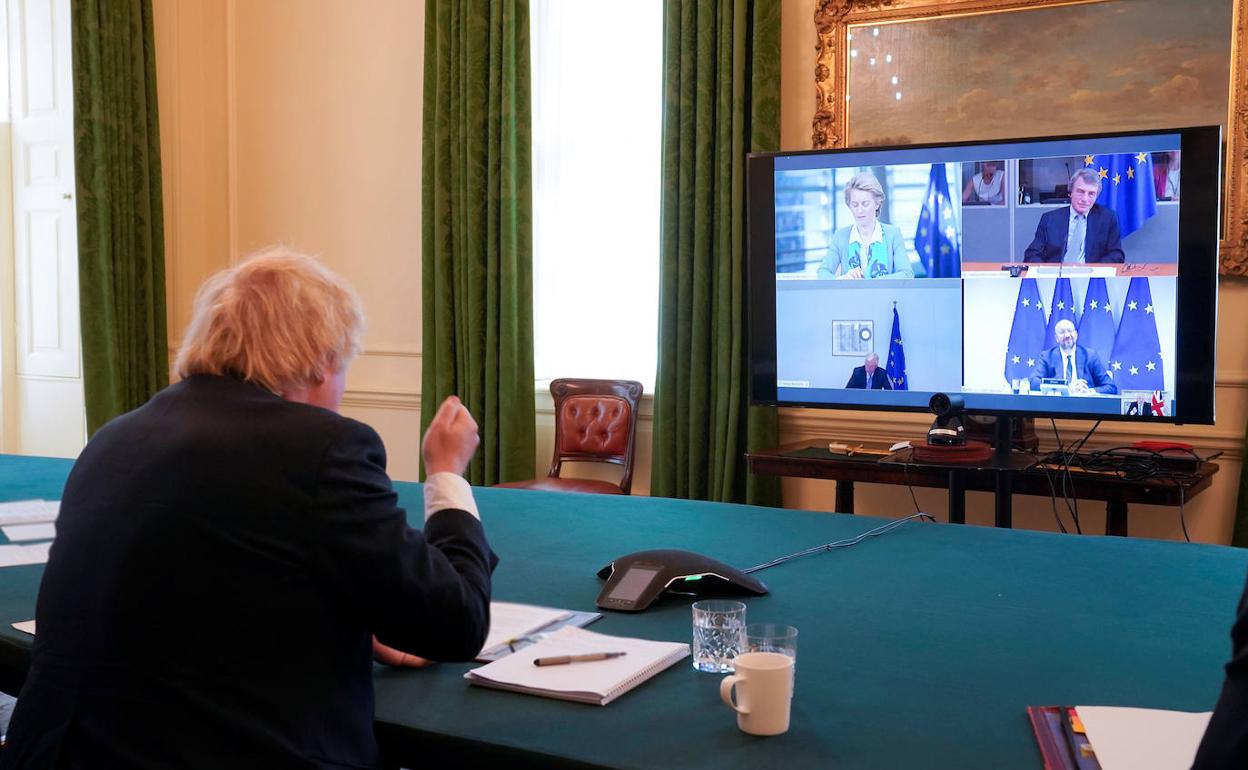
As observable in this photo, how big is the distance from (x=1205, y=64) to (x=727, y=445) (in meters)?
2.13

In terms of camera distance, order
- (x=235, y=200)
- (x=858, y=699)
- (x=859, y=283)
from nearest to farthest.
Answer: (x=858, y=699) → (x=859, y=283) → (x=235, y=200)

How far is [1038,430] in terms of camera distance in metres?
4.09

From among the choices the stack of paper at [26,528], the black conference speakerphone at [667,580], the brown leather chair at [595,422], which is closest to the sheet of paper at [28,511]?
the stack of paper at [26,528]

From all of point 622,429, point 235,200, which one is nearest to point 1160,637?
point 622,429

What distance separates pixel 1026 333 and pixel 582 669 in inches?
84.9

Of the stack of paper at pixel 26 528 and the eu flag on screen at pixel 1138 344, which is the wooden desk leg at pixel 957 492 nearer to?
the eu flag on screen at pixel 1138 344

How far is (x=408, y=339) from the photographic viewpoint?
560 centimetres

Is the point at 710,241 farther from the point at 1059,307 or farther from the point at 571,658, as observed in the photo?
the point at 571,658

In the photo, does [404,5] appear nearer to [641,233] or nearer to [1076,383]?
[641,233]

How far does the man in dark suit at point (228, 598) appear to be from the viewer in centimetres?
129

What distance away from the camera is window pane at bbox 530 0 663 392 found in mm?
5008

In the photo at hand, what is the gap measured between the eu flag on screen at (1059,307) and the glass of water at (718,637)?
2.03 m

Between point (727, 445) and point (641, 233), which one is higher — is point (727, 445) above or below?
below

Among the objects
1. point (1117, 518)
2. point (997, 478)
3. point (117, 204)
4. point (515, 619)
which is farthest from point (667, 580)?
point (117, 204)
